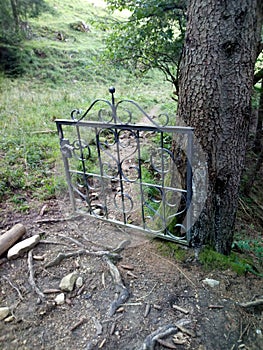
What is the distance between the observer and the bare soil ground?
1.30 meters

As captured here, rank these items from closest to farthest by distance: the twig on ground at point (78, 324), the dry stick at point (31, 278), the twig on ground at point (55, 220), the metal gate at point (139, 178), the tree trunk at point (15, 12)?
the twig on ground at point (78, 324) < the dry stick at point (31, 278) < the metal gate at point (139, 178) < the twig on ground at point (55, 220) < the tree trunk at point (15, 12)

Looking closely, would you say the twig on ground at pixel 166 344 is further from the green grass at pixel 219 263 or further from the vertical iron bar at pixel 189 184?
the vertical iron bar at pixel 189 184

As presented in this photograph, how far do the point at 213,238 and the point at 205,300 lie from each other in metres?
0.47

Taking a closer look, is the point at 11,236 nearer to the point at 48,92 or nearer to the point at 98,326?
the point at 98,326

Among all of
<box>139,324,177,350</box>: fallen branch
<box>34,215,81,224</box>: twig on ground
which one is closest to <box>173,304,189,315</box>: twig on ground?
<box>139,324,177,350</box>: fallen branch

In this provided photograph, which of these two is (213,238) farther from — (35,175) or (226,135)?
(35,175)

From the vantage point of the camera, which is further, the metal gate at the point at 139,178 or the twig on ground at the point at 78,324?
the metal gate at the point at 139,178

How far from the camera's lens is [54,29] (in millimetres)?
10055

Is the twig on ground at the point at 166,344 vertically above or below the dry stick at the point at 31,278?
below

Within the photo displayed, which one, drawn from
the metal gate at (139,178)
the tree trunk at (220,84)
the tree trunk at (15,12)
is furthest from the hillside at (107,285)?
the tree trunk at (15,12)

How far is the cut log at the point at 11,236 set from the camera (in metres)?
1.85

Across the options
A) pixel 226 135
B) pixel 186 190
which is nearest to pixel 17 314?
pixel 186 190

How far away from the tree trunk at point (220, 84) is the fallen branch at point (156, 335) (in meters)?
0.70

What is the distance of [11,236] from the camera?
1930 mm
